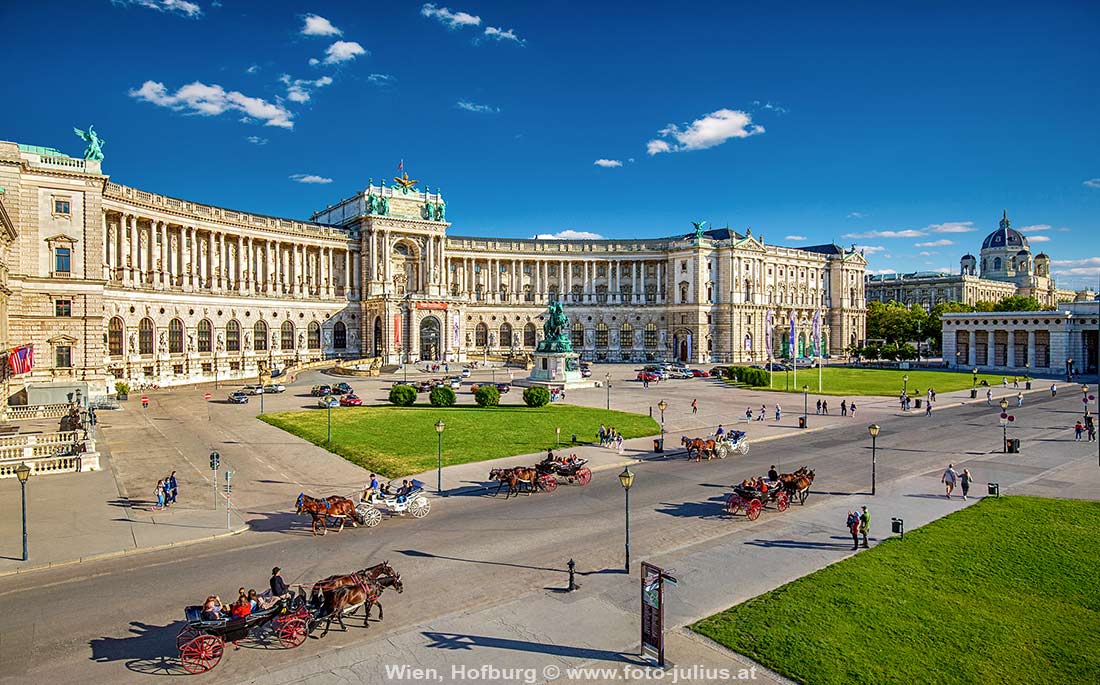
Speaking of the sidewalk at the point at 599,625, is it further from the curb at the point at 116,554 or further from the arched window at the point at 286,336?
the arched window at the point at 286,336

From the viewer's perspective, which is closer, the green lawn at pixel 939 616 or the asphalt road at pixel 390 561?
the green lawn at pixel 939 616

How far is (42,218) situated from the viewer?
55.1 m

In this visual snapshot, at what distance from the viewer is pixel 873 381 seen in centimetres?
8075

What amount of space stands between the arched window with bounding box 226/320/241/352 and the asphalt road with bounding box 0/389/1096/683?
226 feet

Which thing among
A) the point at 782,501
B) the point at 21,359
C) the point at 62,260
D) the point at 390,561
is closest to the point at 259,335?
the point at 62,260

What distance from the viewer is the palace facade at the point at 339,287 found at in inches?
2170

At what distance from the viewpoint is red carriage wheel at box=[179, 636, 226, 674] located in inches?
512

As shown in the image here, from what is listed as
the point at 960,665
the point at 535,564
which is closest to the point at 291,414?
the point at 535,564

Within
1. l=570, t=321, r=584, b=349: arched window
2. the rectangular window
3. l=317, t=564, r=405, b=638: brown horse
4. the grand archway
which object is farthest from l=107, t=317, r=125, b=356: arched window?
l=570, t=321, r=584, b=349: arched window

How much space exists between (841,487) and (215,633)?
2404 cm

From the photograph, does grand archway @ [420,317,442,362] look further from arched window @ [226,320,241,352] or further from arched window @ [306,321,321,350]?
arched window @ [226,320,241,352]

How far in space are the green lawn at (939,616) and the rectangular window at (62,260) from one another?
6244 cm

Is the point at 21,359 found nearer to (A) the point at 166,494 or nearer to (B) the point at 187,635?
(A) the point at 166,494

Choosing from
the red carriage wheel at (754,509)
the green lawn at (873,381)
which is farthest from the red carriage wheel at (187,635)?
the green lawn at (873,381)
